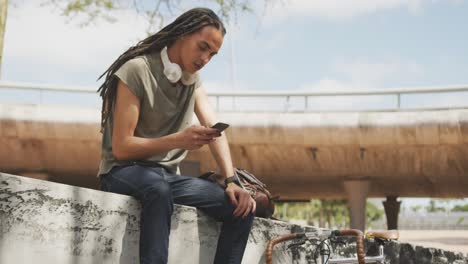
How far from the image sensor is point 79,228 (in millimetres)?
3443

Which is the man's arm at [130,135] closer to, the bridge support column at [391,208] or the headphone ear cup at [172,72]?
the headphone ear cup at [172,72]

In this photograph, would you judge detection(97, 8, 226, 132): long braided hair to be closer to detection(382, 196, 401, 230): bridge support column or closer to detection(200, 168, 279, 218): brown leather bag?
detection(200, 168, 279, 218): brown leather bag

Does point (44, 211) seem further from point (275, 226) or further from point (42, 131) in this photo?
point (42, 131)

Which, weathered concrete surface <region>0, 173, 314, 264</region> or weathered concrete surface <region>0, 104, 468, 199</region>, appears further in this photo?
weathered concrete surface <region>0, 104, 468, 199</region>

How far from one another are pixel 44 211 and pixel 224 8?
6.90 meters

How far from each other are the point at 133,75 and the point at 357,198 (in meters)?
20.7

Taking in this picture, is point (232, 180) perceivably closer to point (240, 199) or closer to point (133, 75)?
point (240, 199)

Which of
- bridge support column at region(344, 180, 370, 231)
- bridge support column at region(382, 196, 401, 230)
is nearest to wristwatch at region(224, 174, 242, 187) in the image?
bridge support column at region(344, 180, 370, 231)

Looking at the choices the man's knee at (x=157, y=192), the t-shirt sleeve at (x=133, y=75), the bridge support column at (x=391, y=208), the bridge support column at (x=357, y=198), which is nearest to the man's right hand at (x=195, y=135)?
the man's knee at (x=157, y=192)

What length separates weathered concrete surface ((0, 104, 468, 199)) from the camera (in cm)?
1908

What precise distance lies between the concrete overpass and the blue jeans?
14610 millimetres

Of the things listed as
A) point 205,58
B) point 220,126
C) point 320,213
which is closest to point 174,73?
point 205,58

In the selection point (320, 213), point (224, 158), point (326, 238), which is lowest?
point (320, 213)

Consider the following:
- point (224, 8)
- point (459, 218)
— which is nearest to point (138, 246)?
point (224, 8)
